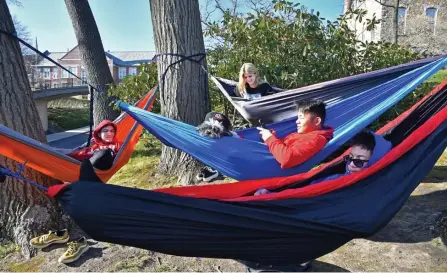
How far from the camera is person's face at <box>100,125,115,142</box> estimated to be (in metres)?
2.57

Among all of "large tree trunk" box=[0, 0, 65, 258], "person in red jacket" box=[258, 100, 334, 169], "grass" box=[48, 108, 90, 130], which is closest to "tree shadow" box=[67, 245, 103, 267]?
"large tree trunk" box=[0, 0, 65, 258]

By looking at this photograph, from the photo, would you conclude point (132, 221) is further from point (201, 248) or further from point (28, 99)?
point (28, 99)

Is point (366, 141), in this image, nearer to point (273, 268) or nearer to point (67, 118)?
point (273, 268)

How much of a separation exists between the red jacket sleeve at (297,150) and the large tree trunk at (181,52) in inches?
43.8

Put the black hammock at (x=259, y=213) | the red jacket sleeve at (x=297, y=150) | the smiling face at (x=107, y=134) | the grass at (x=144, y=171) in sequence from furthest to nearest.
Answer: the grass at (x=144, y=171), the smiling face at (x=107, y=134), the red jacket sleeve at (x=297, y=150), the black hammock at (x=259, y=213)

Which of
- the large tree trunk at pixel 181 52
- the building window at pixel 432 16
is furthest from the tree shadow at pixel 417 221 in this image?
the building window at pixel 432 16

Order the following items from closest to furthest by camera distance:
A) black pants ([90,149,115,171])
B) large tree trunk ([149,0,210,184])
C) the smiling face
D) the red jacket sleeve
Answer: the red jacket sleeve, black pants ([90,149,115,171]), the smiling face, large tree trunk ([149,0,210,184])

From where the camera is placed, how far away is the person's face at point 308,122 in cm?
195

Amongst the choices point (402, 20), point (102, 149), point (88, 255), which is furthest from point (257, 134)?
point (402, 20)

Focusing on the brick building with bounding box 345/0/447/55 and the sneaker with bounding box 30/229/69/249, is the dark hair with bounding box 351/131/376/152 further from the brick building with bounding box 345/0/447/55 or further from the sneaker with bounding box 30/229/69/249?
the brick building with bounding box 345/0/447/55

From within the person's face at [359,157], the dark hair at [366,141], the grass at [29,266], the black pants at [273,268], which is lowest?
the grass at [29,266]

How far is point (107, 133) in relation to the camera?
258 centimetres

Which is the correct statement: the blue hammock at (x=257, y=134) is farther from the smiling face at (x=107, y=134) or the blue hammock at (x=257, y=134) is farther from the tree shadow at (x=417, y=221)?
the tree shadow at (x=417, y=221)

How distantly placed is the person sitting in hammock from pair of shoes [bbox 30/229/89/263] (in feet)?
5.01
